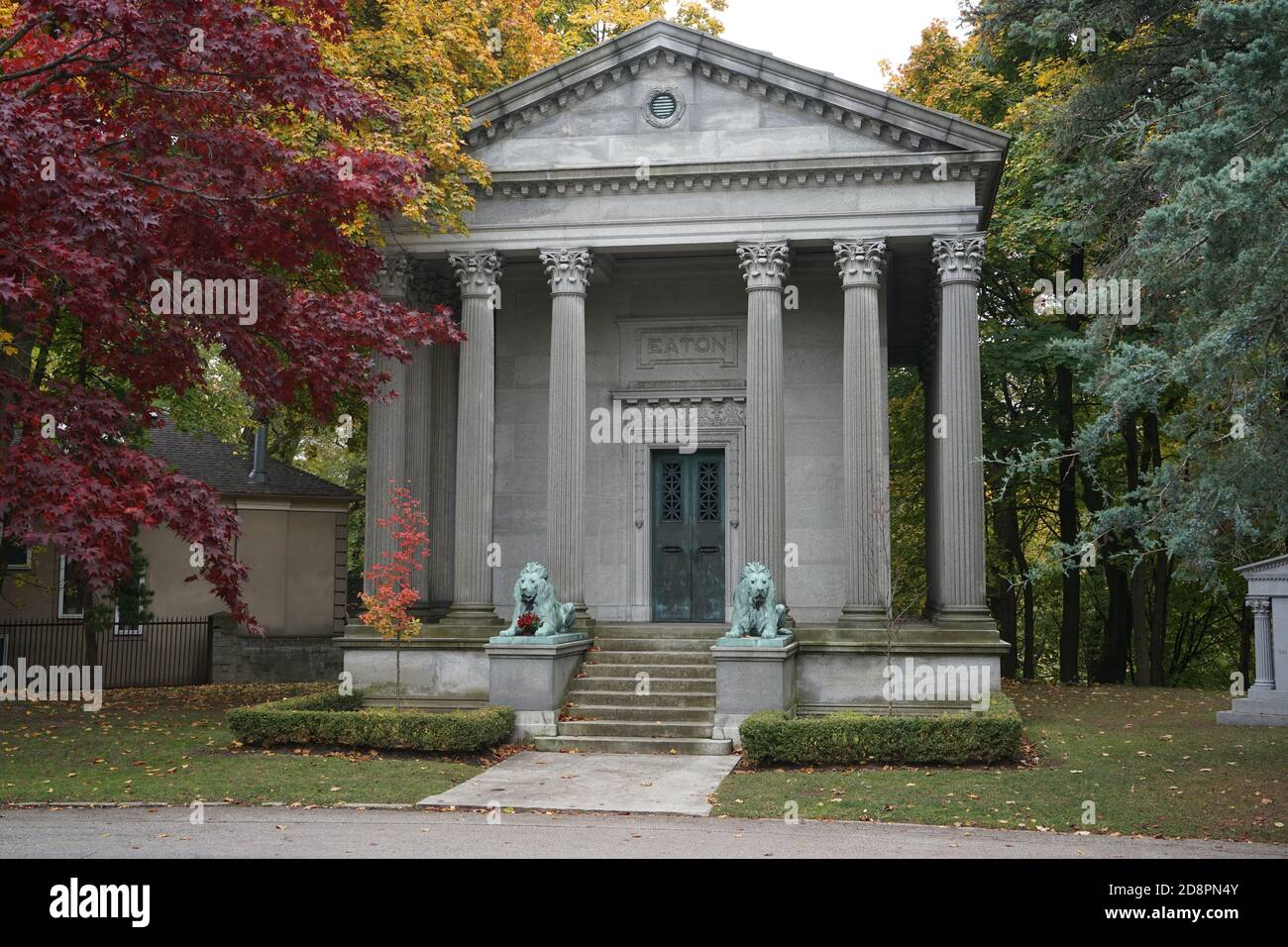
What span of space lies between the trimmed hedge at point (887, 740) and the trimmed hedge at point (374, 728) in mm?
3800

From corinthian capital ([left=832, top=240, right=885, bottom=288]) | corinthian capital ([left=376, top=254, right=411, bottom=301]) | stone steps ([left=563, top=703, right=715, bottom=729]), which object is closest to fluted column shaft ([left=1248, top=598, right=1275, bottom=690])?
corinthian capital ([left=832, top=240, right=885, bottom=288])

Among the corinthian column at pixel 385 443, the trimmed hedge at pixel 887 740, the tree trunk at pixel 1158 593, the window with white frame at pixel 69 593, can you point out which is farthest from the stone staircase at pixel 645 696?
the tree trunk at pixel 1158 593

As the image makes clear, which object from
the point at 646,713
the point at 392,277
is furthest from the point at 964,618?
the point at 392,277

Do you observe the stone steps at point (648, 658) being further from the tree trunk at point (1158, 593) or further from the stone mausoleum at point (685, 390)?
the tree trunk at point (1158, 593)

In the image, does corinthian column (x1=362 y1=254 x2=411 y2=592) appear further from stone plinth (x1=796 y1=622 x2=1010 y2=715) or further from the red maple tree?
stone plinth (x1=796 y1=622 x2=1010 y2=715)

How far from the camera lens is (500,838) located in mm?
11297

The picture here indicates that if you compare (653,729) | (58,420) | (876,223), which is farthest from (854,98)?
(58,420)

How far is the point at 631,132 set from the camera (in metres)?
21.8

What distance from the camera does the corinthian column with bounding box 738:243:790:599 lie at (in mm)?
20578

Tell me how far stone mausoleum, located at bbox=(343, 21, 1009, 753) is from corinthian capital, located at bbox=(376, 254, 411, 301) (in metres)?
0.04

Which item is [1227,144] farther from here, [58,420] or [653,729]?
[58,420]

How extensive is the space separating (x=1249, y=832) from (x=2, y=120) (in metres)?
13.8

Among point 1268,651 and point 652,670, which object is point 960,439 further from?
point 652,670

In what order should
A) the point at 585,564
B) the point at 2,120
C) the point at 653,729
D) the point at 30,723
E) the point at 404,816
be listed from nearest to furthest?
the point at 2,120 < the point at 404,816 < the point at 653,729 < the point at 30,723 < the point at 585,564
